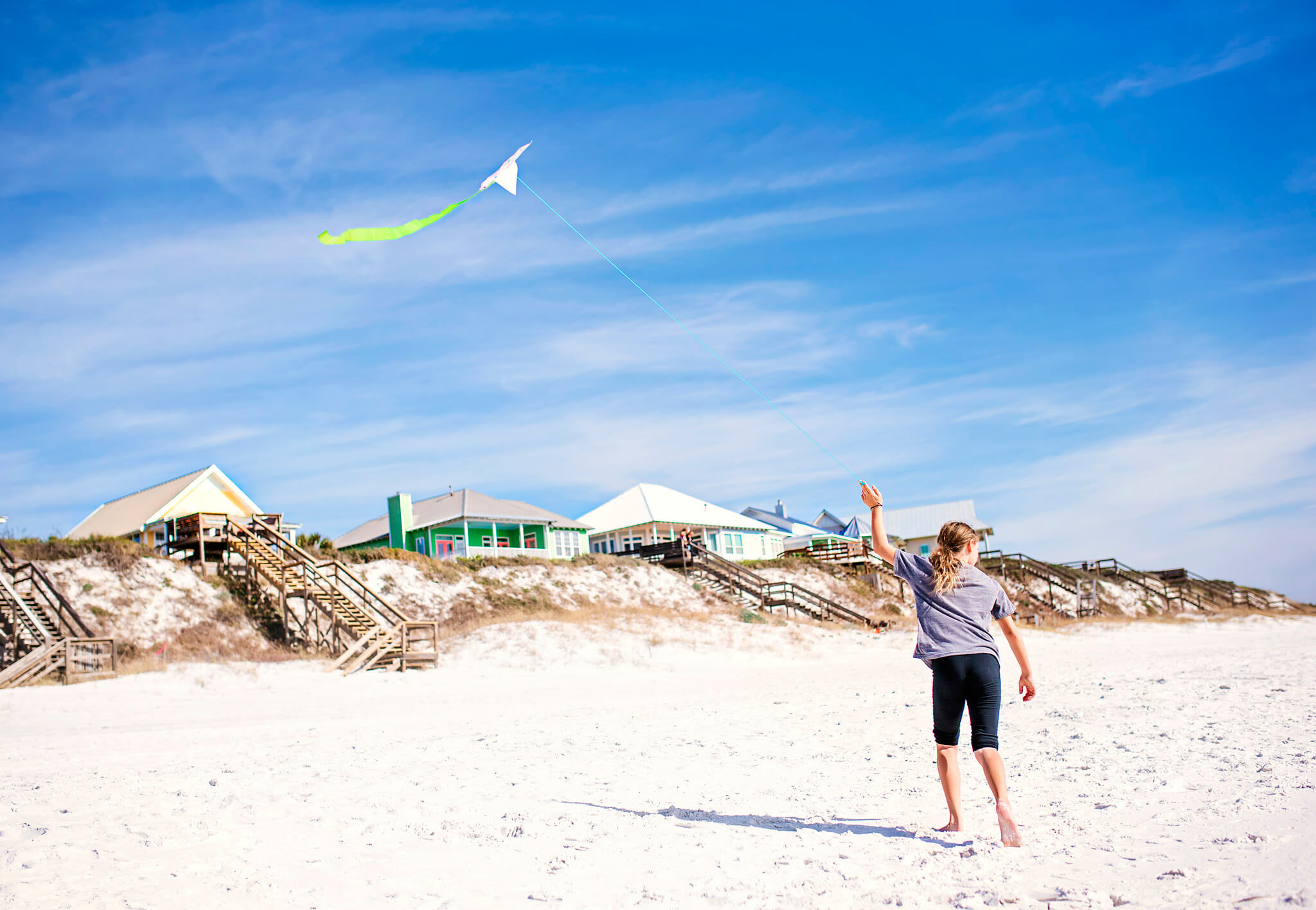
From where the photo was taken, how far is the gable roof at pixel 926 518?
59.0 meters

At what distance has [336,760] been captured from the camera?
25.3 ft

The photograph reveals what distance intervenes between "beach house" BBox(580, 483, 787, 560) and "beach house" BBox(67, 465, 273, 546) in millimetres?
17343

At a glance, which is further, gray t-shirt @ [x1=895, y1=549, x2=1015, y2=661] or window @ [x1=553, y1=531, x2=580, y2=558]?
window @ [x1=553, y1=531, x2=580, y2=558]

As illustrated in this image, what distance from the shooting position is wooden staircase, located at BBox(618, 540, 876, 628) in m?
30.3

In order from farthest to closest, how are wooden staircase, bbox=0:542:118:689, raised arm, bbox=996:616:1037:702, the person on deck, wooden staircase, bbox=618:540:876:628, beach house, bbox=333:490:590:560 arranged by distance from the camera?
beach house, bbox=333:490:590:560 < wooden staircase, bbox=618:540:876:628 < wooden staircase, bbox=0:542:118:689 < raised arm, bbox=996:616:1037:702 < the person on deck

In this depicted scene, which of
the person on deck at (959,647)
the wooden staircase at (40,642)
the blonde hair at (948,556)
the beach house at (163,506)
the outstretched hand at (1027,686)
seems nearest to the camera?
the person on deck at (959,647)

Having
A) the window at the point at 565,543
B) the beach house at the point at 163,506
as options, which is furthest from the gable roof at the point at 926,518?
the beach house at the point at 163,506

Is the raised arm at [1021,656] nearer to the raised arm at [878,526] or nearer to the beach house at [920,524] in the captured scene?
the raised arm at [878,526]

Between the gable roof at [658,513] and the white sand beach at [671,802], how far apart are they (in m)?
33.7

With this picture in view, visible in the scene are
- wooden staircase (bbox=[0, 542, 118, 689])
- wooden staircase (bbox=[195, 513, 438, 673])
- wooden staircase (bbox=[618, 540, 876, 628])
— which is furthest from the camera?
wooden staircase (bbox=[618, 540, 876, 628])

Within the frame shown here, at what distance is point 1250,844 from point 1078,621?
99.3ft

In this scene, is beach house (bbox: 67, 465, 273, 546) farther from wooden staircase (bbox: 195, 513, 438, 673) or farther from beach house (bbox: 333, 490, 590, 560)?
wooden staircase (bbox: 195, 513, 438, 673)

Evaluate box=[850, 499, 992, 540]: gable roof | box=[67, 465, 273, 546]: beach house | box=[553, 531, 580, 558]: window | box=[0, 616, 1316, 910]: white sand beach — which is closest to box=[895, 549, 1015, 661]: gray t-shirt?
box=[0, 616, 1316, 910]: white sand beach

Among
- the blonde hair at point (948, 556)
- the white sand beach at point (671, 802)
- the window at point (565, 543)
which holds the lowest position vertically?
the white sand beach at point (671, 802)
